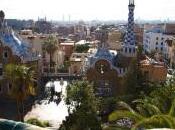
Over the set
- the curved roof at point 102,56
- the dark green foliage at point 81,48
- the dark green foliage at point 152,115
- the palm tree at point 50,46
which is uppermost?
the dark green foliage at point 152,115

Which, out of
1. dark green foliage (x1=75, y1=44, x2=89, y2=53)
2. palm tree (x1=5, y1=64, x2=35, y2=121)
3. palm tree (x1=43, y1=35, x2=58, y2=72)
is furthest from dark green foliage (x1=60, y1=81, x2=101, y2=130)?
dark green foliage (x1=75, y1=44, x2=89, y2=53)

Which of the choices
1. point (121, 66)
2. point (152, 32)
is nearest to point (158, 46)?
point (152, 32)

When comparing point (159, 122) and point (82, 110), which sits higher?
point (159, 122)

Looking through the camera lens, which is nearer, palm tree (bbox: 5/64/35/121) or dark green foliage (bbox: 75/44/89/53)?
palm tree (bbox: 5/64/35/121)

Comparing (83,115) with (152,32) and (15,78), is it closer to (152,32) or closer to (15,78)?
(15,78)

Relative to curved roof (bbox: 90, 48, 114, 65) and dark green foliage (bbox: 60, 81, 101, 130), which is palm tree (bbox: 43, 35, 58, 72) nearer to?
curved roof (bbox: 90, 48, 114, 65)

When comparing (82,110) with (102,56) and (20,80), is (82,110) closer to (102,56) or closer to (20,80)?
(20,80)

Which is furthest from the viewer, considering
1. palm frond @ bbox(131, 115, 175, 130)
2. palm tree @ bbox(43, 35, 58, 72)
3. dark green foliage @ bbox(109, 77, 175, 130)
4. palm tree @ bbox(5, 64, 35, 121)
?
palm tree @ bbox(43, 35, 58, 72)

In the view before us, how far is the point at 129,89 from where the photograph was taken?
40.1 meters

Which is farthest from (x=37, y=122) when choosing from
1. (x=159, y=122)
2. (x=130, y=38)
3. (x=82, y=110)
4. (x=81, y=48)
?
(x=81, y=48)

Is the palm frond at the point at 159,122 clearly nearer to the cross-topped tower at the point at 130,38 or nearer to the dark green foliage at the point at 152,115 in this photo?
the dark green foliage at the point at 152,115

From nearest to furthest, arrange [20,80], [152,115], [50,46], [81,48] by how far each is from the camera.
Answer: [152,115], [20,80], [50,46], [81,48]

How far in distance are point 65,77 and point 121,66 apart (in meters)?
17.3

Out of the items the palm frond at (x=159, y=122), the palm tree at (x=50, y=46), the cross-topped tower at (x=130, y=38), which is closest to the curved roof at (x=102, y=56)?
the cross-topped tower at (x=130, y=38)
